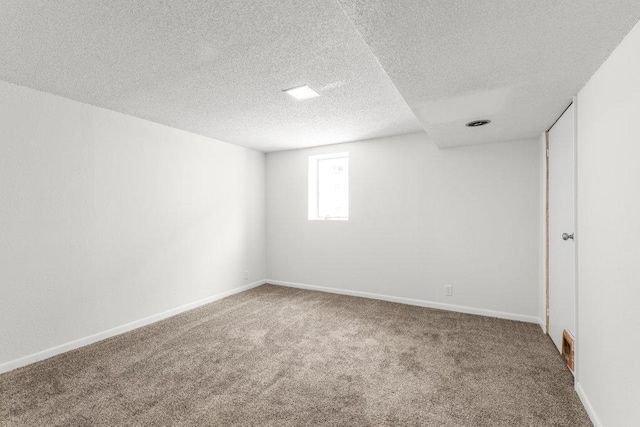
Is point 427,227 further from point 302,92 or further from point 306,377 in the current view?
point 306,377

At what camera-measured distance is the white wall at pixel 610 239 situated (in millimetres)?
1336

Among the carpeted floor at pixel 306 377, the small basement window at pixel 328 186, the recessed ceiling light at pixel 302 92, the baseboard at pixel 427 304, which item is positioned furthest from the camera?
the small basement window at pixel 328 186

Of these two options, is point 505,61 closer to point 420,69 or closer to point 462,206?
point 420,69

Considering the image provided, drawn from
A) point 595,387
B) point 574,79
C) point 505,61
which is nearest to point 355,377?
point 595,387

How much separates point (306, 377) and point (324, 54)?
7.76 ft

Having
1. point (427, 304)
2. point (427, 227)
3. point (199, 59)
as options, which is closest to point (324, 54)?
point (199, 59)

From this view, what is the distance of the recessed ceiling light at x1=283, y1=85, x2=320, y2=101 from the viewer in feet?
8.36

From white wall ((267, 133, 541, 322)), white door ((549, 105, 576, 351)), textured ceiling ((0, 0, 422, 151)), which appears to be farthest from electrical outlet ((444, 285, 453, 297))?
textured ceiling ((0, 0, 422, 151))

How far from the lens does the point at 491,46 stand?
5.01ft

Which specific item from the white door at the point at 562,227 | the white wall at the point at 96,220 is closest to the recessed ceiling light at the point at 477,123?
the white door at the point at 562,227

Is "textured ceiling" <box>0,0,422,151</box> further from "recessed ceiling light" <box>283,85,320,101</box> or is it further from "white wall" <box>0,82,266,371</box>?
"white wall" <box>0,82,266,371</box>

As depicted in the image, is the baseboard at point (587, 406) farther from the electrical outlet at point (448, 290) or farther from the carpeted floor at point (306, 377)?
the electrical outlet at point (448, 290)

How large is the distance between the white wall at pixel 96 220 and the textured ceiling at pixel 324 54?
38cm

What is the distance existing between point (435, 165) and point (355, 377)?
284 cm
